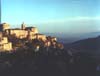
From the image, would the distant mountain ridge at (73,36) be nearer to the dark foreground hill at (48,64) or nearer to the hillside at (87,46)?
the hillside at (87,46)

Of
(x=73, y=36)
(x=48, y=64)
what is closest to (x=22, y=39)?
(x=48, y=64)

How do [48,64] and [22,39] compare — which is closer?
[48,64]

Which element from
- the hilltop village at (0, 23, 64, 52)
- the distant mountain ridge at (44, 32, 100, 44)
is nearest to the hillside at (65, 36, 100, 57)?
the distant mountain ridge at (44, 32, 100, 44)

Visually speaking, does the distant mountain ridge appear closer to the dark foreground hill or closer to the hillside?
the hillside

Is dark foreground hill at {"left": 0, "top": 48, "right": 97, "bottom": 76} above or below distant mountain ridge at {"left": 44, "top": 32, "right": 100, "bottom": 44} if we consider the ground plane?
below

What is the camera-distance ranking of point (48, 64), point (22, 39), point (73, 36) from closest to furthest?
point (73, 36) < point (48, 64) < point (22, 39)

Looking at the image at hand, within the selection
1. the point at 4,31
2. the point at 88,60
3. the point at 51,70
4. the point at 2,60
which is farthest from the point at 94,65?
the point at 4,31

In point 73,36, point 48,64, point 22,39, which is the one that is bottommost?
point 48,64

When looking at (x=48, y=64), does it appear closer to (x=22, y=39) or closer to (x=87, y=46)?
(x=87, y=46)

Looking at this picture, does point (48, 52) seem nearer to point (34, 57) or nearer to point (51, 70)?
point (34, 57)

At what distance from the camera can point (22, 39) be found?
589 centimetres

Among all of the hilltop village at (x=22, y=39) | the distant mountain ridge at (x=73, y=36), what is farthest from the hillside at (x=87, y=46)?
the hilltop village at (x=22, y=39)

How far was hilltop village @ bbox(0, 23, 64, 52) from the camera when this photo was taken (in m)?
4.81

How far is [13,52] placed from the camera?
14.9 ft
